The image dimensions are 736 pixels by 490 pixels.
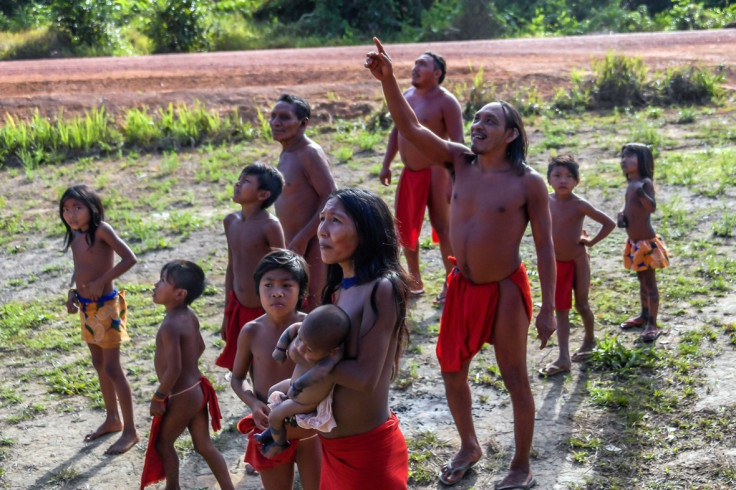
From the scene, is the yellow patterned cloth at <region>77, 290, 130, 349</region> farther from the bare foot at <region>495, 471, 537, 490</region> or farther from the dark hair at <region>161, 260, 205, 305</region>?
the bare foot at <region>495, 471, 537, 490</region>

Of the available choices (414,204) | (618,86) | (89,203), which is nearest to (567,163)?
(414,204)

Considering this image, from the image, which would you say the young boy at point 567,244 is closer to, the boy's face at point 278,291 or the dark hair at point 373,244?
the boy's face at point 278,291

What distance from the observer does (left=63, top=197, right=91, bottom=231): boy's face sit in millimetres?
4750

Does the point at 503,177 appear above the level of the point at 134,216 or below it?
above

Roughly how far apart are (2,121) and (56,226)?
358 cm

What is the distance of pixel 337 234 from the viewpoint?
300 cm

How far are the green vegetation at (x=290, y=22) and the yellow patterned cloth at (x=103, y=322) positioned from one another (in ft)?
43.7

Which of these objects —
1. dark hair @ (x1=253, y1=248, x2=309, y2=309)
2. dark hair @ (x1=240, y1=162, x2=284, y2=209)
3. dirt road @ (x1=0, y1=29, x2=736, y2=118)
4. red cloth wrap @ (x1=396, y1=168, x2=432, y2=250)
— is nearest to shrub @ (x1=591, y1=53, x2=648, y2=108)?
dirt road @ (x1=0, y1=29, x2=736, y2=118)

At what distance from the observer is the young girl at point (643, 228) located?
5.46 metres

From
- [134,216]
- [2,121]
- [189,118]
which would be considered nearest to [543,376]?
[134,216]

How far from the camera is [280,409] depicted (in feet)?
9.68

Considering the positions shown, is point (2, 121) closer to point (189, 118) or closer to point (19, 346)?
point (189, 118)

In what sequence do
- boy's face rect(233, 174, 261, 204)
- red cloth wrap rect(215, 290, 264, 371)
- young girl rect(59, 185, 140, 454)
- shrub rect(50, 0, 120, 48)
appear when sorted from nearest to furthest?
boy's face rect(233, 174, 261, 204), red cloth wrap rect(215, 290, 264, 371), young girl rect(59, 185, 140, 454), shrub rect(50, 0, 120, 48)

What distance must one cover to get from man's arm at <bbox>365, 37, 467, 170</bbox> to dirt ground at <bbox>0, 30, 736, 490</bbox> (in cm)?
150
